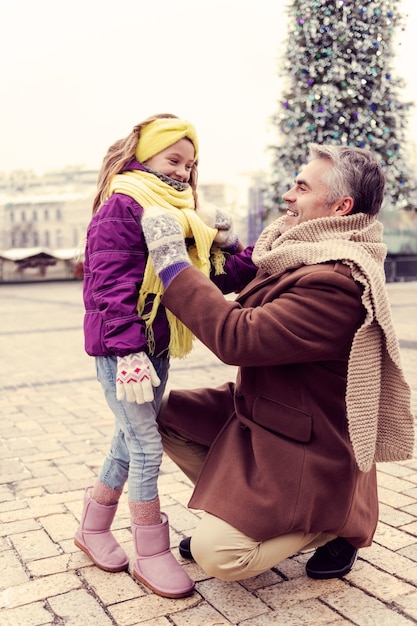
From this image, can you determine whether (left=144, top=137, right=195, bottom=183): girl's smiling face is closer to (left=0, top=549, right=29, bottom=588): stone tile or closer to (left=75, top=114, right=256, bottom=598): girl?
(left=75, top=114, right=256, bottom=598): girl

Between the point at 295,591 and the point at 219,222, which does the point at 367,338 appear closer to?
the point at 219,222

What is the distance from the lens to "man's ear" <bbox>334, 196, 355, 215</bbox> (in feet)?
7.37

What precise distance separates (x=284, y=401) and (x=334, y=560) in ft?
2.25

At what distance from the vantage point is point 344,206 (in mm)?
2262

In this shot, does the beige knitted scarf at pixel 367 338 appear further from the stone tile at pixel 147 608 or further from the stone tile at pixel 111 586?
the stone tile at pixel 111 586

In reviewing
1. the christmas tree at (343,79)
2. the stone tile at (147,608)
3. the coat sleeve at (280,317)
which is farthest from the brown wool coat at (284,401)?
the christmas tree at (343,79)

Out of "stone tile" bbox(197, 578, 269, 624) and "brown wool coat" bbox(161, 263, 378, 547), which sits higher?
"brown wool coat" bbox(161, 263, 378, 547)

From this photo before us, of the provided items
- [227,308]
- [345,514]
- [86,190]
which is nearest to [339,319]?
[227,308]

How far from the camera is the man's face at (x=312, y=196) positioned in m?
2.27

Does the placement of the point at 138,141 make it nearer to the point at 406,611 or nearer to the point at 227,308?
the point at 227,308

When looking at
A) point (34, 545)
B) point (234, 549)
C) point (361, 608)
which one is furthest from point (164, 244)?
point (34, 545)

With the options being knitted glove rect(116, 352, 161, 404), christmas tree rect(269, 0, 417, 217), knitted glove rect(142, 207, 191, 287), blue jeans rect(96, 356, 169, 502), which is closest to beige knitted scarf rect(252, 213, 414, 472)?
knitted glove rect(142, 207, 191, 287)

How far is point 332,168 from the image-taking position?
2.26 meters

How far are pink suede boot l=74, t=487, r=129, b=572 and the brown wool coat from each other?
461 mm
